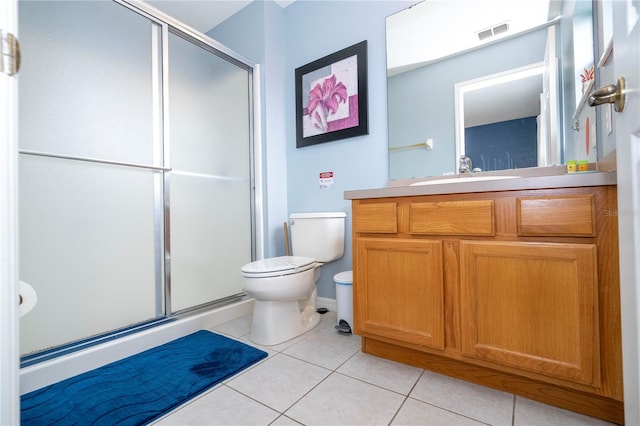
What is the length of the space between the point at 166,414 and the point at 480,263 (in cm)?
130

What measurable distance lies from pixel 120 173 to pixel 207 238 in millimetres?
647

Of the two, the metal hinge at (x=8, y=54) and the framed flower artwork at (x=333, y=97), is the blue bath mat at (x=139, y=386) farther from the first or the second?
the framed flower artwork at (x=333, y=97)

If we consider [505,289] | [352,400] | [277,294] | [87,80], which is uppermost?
[87,80]

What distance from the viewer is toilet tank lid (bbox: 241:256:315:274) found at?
151 centimetres

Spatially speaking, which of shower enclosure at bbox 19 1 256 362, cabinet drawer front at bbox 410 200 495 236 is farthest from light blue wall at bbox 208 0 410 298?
cabinet drawer front at bbox 410 200 495 236

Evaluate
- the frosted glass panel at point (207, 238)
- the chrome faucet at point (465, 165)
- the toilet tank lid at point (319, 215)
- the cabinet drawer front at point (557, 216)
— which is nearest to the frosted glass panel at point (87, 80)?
the frosted glass panel at point (207, 238)

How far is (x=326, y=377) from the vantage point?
4.09 feet

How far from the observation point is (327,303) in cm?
214

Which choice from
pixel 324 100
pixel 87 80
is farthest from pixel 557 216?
pixel 87 80

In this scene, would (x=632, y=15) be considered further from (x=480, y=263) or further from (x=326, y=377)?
(x=326, y=377)

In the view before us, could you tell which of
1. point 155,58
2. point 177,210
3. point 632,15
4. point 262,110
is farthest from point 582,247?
point 155,58

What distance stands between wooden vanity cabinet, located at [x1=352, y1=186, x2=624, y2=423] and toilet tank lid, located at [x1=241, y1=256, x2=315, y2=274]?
15.4 inches

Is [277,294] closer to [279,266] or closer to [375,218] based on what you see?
[279,266]

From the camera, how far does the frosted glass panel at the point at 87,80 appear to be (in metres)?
1.27
